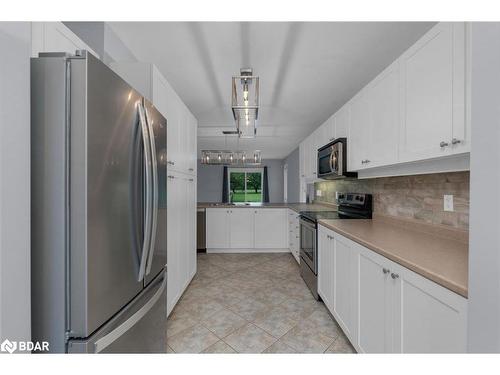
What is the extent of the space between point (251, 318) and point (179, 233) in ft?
3.50

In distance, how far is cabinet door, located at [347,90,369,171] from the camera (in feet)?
7.02

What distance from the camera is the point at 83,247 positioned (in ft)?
2.71

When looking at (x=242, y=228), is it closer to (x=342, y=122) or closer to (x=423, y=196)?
(x=342, y=122)

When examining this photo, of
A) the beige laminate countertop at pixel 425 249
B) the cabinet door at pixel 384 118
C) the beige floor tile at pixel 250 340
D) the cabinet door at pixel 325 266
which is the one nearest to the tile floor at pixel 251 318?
the beige floor tile at pixel 250 340

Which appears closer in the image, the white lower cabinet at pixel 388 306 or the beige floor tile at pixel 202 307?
the white lower cabinet at pixel 388 306

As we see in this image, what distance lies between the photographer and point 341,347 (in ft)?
5.55

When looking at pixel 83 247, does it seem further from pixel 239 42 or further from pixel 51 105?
pixel 239 42

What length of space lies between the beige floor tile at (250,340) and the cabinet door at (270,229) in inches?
92.2

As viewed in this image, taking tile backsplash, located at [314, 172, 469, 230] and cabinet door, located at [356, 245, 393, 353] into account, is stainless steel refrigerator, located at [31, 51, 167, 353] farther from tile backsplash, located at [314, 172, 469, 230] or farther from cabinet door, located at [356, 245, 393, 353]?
tile backsplash, located at [314, 172, 469, 230]

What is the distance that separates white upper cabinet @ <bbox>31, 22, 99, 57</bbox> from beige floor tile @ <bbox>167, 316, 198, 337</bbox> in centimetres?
202

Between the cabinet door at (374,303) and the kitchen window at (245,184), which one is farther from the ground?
the kitchen window at (245,184)

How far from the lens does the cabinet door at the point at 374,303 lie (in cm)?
121

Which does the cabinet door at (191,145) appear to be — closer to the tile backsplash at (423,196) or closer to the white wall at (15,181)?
the white wall at (15,181)

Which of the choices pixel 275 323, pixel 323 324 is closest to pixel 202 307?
pixel 275 323
